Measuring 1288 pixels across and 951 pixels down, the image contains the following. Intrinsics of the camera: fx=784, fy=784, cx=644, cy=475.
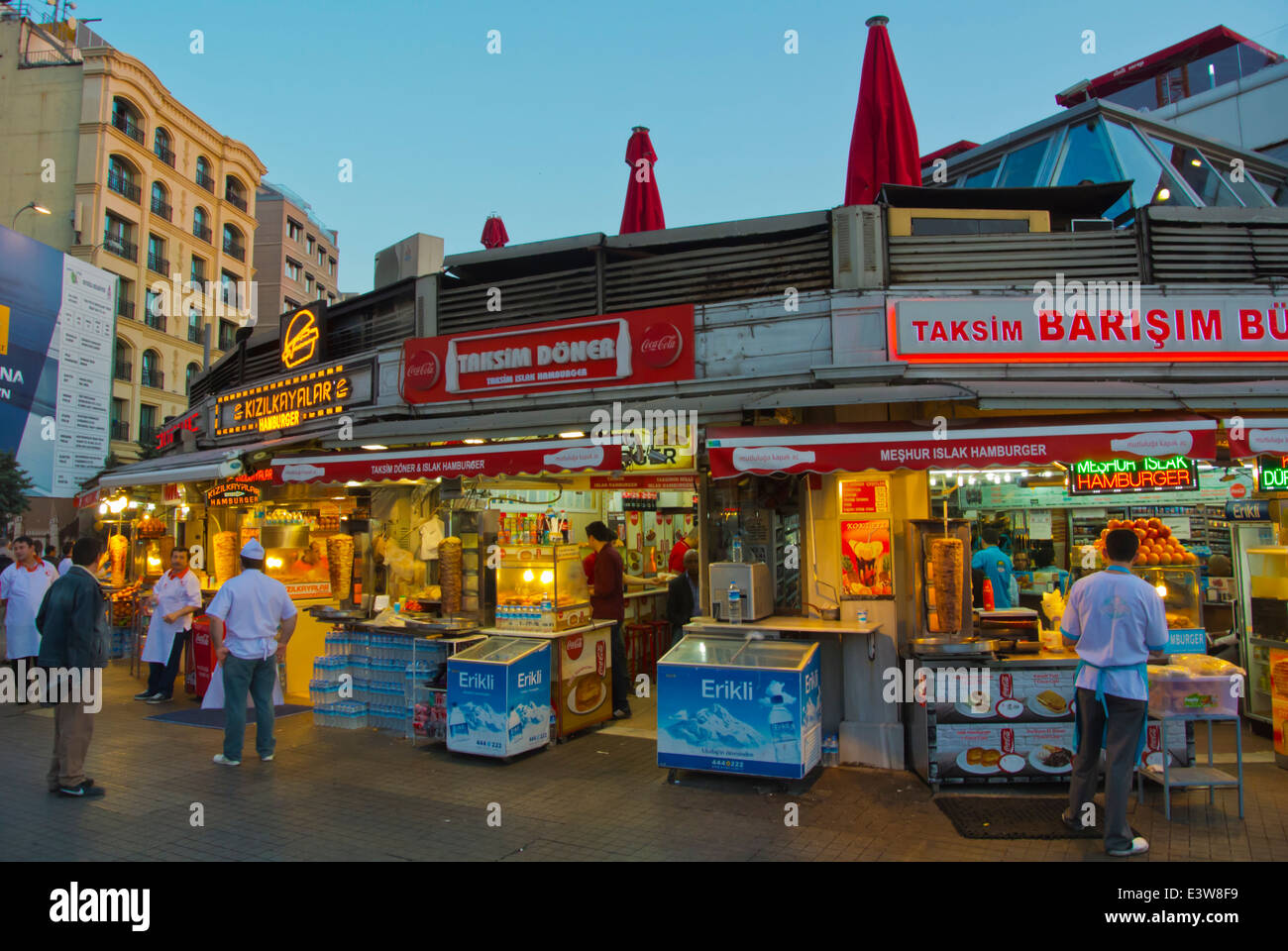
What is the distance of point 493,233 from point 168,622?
813 centimetres

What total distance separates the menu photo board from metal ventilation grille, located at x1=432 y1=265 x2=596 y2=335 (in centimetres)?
363

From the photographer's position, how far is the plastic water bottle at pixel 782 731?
20.7 ft

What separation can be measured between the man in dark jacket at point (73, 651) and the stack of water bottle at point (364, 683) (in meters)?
2.66

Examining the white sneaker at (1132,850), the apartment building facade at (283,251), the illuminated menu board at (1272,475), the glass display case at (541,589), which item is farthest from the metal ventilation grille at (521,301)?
the apartment building facade at (283,251)

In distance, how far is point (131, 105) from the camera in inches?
1266

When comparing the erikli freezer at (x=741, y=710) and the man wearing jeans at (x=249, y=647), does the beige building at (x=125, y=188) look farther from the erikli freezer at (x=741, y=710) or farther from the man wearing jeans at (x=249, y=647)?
the erikli freezer at (x=741, y=710)

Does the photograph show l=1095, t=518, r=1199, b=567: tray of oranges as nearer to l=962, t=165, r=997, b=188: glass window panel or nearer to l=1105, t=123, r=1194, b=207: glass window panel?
l=1105, t=123, r=1194, b=207: glass window panel

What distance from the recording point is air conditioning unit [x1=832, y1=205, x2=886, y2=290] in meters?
7.81

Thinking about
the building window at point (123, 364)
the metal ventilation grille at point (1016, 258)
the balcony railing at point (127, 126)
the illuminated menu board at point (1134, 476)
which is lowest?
the illuminated menu board at point (1134, 476)

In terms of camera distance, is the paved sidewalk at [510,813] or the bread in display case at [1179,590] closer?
the paved sidewalk at [510,813]

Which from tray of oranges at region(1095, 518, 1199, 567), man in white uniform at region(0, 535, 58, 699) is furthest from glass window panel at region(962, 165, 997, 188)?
man in white uniform at region(0, 535, 58, 699)

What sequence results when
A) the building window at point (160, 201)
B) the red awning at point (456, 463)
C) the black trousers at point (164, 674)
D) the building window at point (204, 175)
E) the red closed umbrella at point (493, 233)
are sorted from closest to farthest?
the red awning at point (456, 463) < the black trousers at point (164, 674) < the red closed umbrella at point (493, 233) < the building window at point (160, 201) < the building window at point (204, 175)

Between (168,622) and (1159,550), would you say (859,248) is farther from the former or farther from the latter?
(168,622)

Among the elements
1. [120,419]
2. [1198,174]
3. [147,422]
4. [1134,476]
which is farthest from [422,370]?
[147,422]
